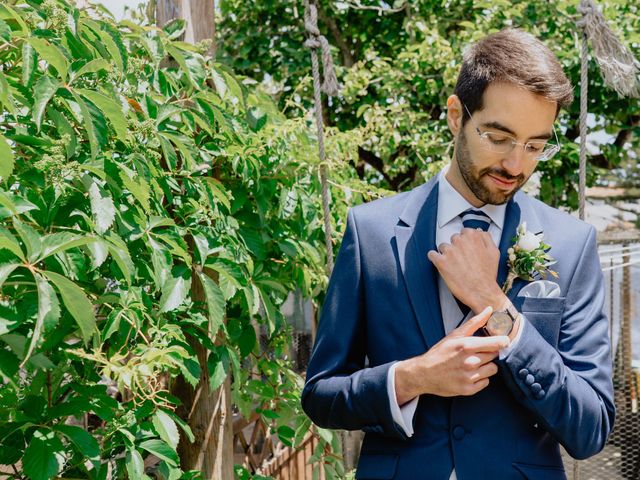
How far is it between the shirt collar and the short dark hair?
14 centimetres

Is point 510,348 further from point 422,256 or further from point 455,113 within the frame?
point 455,113

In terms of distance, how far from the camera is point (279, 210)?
218cm

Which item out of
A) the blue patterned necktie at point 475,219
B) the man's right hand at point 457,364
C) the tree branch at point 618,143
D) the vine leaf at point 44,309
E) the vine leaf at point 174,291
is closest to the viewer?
the vine leaf at point 44,309

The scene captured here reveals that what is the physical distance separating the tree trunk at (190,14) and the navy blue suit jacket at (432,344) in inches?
37.9

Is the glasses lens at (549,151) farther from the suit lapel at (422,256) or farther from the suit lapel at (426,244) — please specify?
the suit lapel at (422,256)

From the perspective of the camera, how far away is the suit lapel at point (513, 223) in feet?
4.69

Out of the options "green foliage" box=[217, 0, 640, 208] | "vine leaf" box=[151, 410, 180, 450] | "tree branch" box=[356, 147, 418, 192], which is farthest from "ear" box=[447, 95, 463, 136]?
"tree branch" box=[356, 147, 418, 192]

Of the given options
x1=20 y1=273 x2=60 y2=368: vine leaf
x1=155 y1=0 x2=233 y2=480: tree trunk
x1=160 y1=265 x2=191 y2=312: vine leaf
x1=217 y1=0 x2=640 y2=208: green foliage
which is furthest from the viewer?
x1=217 y1=0 x2=640 y2=208: green foliage

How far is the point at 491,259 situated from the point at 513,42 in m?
0.38

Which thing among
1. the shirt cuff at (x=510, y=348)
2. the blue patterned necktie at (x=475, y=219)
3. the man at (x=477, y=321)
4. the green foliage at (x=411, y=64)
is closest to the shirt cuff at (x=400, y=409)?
the man at (x=477, y=321)

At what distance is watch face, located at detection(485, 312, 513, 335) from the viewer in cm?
132

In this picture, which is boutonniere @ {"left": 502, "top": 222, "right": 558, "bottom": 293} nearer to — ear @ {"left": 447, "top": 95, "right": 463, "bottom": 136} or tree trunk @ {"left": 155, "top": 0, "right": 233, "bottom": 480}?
ear @ {"left": 447, "top": 95, "right": 463, "bottom": 136}

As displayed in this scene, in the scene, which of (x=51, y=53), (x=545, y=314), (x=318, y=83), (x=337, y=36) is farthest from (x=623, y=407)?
(x=51, y=53)

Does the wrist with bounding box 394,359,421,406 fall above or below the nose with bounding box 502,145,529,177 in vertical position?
below
